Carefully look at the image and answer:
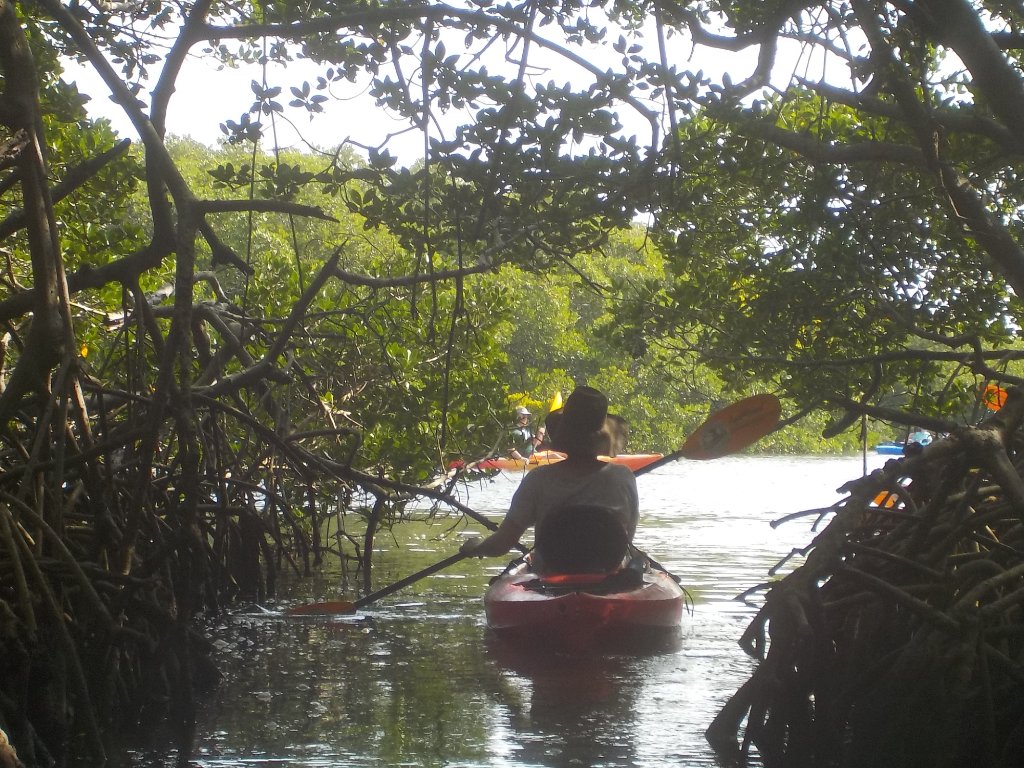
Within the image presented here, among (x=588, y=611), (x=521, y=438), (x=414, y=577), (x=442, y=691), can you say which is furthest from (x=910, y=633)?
(x=521, y=438)

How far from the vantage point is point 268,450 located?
7555 millimetres

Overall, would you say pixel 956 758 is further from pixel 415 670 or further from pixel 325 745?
pixel 415 670

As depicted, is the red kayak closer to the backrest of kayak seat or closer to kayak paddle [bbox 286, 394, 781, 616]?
the backrest of kayak seat

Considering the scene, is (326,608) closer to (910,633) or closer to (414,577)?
(414,577)

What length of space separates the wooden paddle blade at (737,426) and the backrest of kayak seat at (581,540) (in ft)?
2.19

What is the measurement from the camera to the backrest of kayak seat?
602cm

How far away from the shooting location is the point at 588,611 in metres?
6.10

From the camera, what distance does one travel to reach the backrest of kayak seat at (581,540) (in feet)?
19.7

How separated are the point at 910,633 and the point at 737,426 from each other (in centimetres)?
241

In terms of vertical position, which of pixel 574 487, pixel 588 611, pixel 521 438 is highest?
pixel 521 438

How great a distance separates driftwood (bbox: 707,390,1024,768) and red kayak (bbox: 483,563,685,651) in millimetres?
1775

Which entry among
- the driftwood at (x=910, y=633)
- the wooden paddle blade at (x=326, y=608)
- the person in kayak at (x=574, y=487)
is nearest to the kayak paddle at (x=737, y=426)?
the person in kayak at (x=574, y=487)

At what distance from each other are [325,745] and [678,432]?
89.1ft

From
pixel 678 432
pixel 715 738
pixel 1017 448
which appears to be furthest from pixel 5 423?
pixel 678 432
